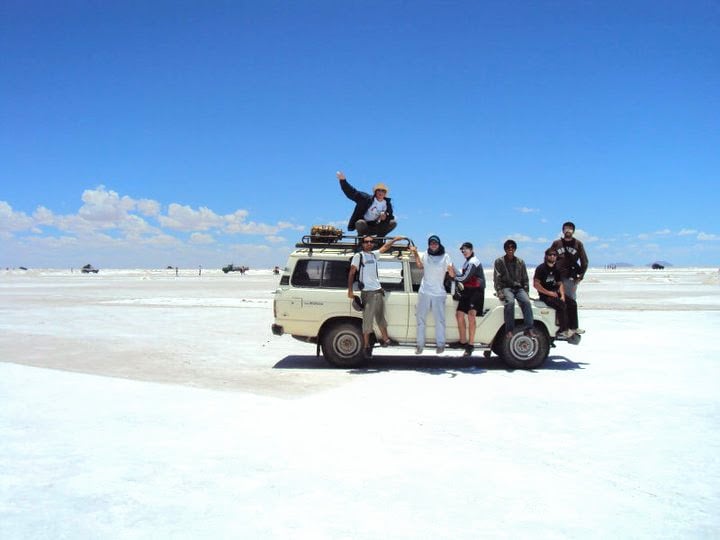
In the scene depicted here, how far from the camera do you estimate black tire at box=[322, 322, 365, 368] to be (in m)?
9.19

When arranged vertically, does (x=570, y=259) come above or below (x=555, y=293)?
above

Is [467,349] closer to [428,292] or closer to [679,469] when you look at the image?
[428,292]

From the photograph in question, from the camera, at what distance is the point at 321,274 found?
9.41m

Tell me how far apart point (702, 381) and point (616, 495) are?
4804 millimetres

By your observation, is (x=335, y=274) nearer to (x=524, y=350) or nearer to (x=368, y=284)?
(x=368, y=284)

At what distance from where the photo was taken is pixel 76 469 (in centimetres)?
436

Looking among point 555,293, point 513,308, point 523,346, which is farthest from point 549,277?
point 523,346

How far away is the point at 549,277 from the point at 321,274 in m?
3.79

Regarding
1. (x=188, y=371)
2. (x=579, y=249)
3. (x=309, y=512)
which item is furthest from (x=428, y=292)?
(x=309, y=512)

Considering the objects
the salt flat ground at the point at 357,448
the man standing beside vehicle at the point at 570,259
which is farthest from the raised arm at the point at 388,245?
the man standing beside vehicle at the point at 570,259

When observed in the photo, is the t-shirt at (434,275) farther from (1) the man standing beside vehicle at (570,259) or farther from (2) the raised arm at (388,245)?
(1) the man standing beside vehicle at (570,259)

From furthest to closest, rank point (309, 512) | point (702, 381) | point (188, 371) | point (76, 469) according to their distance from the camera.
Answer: point (188, 371)
point (702, 381)
point (76, 469)
point (309, 512)

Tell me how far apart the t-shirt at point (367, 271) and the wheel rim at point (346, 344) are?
88cm

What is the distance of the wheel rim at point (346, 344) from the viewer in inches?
362
